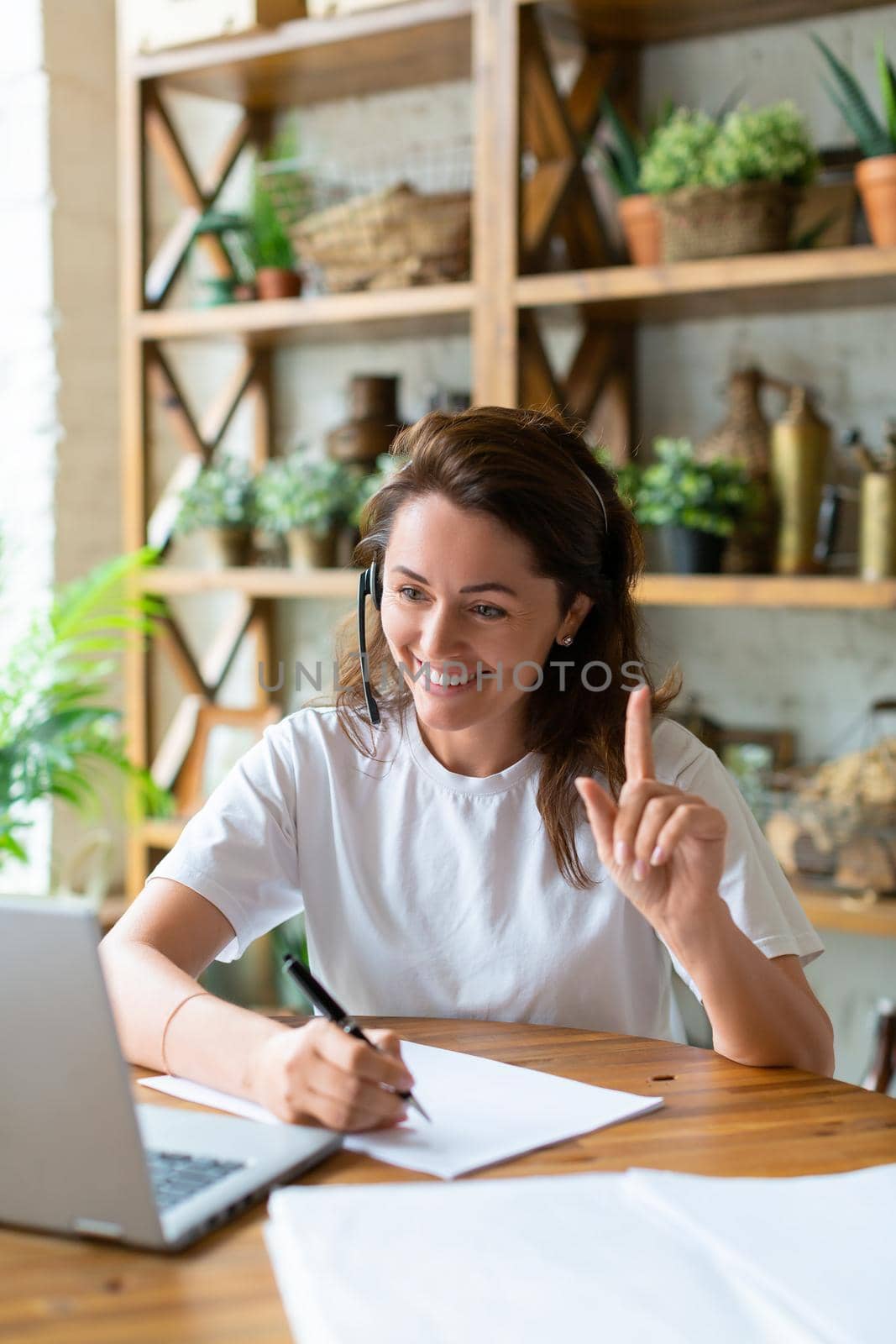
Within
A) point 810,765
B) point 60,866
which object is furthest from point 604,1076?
point 60,866

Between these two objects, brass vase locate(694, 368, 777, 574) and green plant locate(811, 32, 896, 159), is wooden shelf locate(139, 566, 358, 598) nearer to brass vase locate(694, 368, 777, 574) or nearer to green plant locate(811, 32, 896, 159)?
brass vase locate(694, 368, 777, 574)

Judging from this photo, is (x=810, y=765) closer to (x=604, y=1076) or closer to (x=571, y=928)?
(x=571, y=928)

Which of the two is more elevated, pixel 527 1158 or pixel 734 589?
pixel 734 589

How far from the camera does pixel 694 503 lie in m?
2.52

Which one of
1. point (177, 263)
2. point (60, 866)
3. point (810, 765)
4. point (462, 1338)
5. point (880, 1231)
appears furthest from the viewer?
point (60, 866)

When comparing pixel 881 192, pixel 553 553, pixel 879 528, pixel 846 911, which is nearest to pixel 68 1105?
pixel 553 553

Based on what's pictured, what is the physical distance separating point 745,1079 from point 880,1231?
348 millimetres

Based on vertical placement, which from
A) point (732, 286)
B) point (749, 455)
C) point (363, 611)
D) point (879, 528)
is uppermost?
point (732, 286)

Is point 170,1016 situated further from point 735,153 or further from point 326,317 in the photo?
point 326,317

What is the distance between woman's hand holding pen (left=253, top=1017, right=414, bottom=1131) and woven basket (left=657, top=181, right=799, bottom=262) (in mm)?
1780

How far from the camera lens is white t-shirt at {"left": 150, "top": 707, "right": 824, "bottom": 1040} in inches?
60.1

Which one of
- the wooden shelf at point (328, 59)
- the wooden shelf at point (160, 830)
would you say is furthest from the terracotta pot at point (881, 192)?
the wooden shelf at point (160, 830)

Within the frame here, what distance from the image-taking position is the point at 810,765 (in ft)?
8.72

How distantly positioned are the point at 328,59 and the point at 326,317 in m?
0.58
